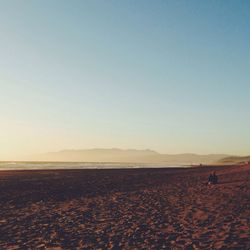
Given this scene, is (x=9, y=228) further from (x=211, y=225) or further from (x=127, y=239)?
(x=211, y=225)

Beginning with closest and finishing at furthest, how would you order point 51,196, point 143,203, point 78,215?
point 78,215 → point 143,203 → point 51,196

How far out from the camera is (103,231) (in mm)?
11766

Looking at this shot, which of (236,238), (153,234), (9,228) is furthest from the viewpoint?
(9,228)

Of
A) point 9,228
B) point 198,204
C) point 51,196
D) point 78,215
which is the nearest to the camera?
point 9,228

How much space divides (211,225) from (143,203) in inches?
264

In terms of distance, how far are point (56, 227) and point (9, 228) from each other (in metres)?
1.96

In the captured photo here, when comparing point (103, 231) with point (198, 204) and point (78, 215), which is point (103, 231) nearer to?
point (78, 215)

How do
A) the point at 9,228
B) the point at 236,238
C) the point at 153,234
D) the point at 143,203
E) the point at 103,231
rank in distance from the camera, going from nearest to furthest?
the point at 236,238
the point at 153,234
the point at 103,231
the point at 9,228
the point at 143,203

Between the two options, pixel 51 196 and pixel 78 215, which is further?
pixel 51 196

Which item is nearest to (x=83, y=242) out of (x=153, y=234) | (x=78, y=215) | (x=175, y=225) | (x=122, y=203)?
(x=153, y=234)

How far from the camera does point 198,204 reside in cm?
1694

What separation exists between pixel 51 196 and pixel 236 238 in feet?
50.2

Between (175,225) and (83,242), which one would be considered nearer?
(83,242)

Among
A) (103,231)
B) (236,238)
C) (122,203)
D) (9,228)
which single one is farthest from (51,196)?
(236,238)
